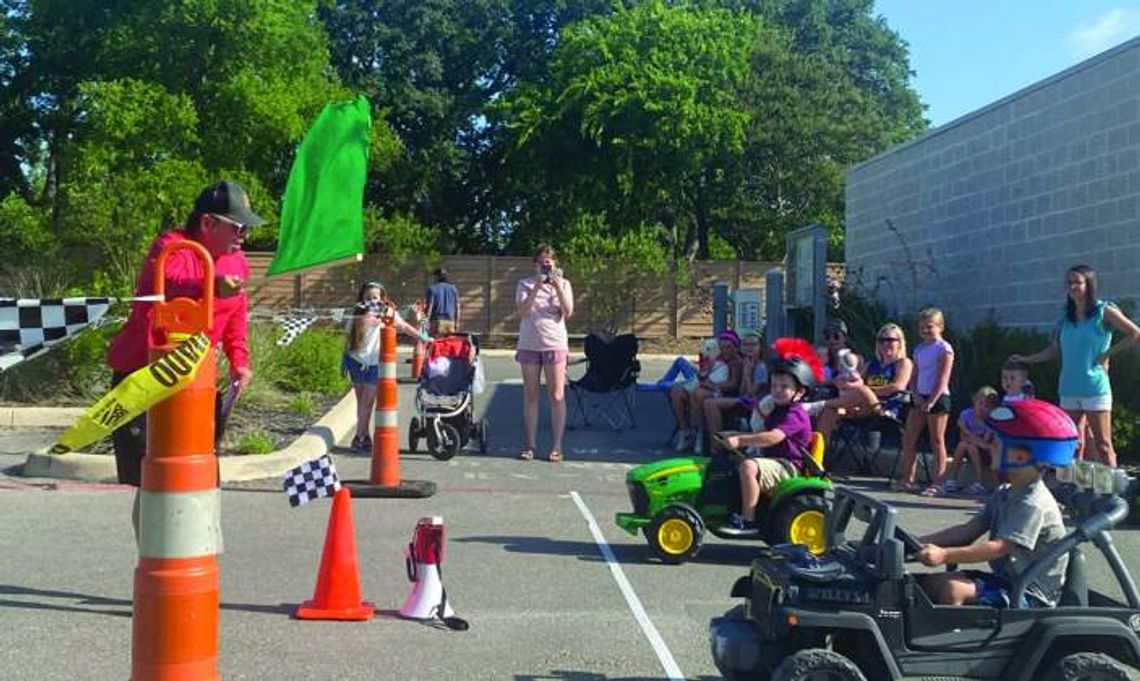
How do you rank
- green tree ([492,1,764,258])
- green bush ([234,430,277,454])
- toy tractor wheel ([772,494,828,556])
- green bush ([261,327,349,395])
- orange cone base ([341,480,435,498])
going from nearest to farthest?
toy tractor wheel ([772,494,828,556]), orange cone base ([341,480,435,498]), green bush ([234,430,277,454]), green bush ([261,327,349,395]), green tree ([492,1,764,258])

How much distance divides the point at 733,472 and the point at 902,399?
4175 mm

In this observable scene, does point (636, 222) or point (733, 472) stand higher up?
point (636, 222)

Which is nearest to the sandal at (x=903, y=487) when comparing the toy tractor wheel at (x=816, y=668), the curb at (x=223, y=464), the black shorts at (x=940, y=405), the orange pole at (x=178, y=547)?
the black shorts at (x=940, y=405)

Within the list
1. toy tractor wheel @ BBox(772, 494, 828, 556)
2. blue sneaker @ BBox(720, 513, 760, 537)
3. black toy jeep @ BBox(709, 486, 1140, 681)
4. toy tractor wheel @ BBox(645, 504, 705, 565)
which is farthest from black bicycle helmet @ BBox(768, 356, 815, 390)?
black toy jeep @ BBox(709, 486, 1140, 681)

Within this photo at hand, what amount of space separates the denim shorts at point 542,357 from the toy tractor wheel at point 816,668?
24.5 feet

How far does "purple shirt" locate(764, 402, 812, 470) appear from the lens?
7988 mm

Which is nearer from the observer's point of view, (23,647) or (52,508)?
(23,647)

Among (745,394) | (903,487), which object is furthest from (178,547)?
(745,394)

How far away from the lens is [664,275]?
3238cm

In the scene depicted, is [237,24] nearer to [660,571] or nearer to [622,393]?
[622,393]

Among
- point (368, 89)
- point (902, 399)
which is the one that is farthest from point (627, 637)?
point (368, 89)

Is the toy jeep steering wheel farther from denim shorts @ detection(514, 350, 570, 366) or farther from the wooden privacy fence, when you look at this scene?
the wooden privacy fence

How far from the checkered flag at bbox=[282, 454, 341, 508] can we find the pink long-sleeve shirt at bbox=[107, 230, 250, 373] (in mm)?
719

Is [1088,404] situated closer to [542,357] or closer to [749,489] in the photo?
[749,489]
